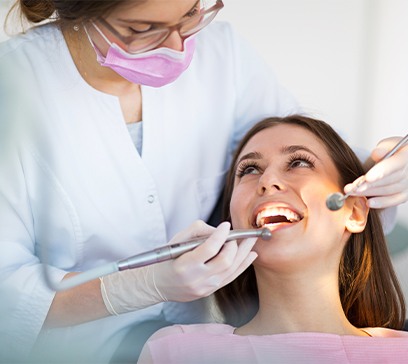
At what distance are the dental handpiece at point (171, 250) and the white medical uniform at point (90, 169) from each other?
11.6 inches

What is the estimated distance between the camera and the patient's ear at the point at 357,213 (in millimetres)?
1662

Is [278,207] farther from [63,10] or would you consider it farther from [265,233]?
[63,10]

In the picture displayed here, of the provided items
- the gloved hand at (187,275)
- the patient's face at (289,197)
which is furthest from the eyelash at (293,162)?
the gloved hand at (187,275)

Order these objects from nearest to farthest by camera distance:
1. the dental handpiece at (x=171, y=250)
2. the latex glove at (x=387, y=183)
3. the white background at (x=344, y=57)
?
the dental handpiece at (x=171, y=250), the latex glove at (x=387, y=183), the white background at (x=344, y=57)

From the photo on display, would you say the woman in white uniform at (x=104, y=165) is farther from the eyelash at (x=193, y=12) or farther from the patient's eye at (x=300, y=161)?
the patient's eye at (x=300, y=161)

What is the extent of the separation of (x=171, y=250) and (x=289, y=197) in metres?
0.34

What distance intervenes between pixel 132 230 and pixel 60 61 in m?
0.45

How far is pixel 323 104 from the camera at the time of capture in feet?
6.44

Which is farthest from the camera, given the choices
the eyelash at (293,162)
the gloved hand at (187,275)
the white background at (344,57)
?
the white background at (344,57)

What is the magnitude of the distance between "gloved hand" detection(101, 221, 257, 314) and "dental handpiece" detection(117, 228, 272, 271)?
19 millimetres

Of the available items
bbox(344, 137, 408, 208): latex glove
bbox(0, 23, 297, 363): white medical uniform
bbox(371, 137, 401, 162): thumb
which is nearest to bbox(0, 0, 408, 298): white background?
bbox(0, 23, 297, 363): white medical uniform

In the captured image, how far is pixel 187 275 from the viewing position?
1437 mm

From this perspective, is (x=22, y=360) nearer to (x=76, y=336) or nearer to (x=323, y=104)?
(x=76, y=336)

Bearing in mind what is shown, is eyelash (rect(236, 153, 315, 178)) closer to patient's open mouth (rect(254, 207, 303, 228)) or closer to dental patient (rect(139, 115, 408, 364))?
dental patient (rect(139, 115, 408, 364))
